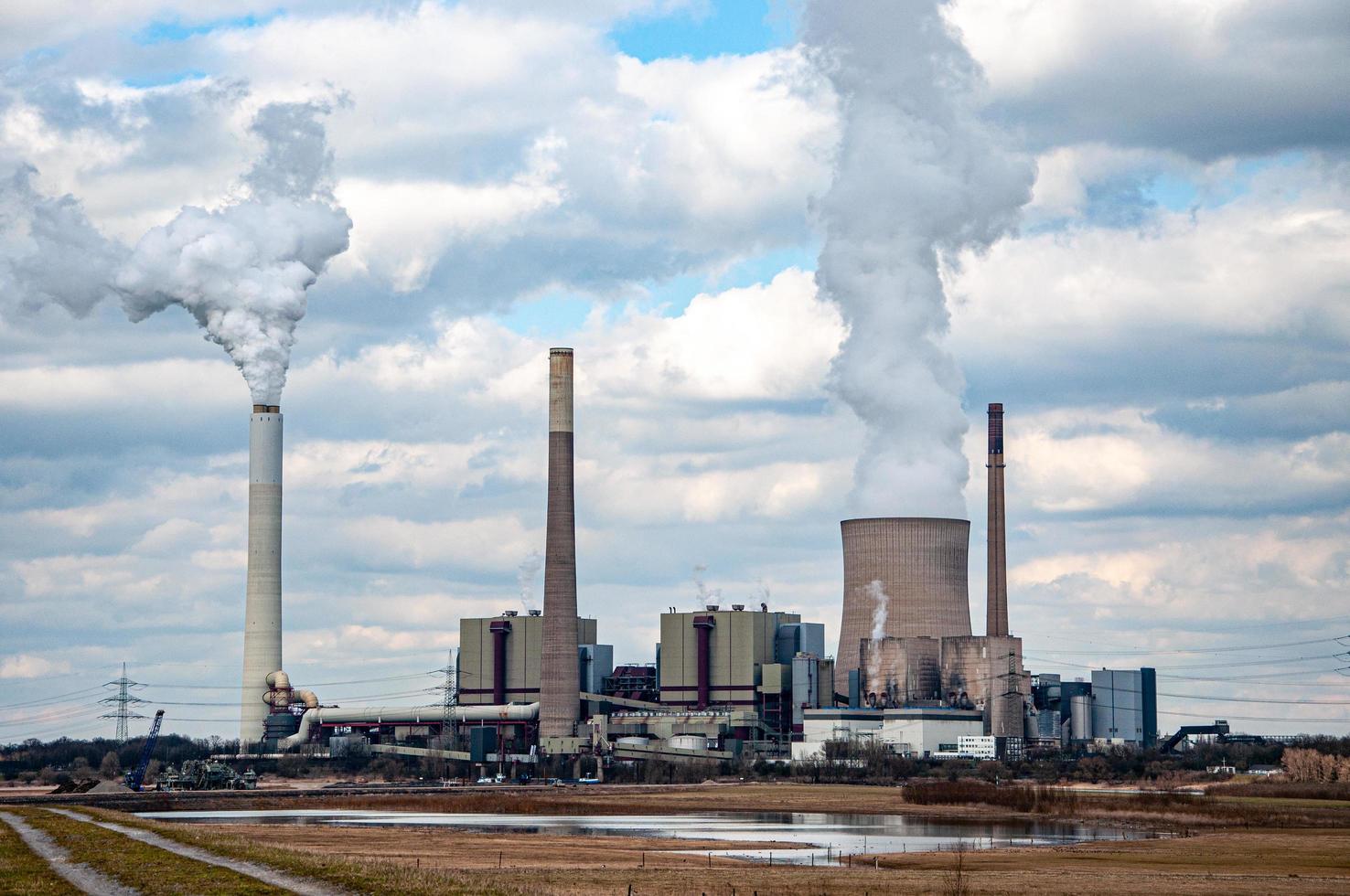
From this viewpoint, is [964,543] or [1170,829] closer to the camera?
[1170,829]

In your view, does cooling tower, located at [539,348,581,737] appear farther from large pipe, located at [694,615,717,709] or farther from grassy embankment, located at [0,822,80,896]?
grassy embankment, located at [0,822,80,896]

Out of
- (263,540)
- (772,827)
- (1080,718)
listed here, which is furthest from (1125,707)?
(772,827)

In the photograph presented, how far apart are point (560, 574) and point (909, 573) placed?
25.5 metres

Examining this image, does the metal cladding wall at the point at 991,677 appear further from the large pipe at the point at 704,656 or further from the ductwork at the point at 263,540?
the ductwork at the point at 263,540

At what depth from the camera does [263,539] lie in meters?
117

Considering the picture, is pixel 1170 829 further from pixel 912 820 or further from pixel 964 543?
pixel 964 543

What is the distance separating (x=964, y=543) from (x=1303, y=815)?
48.6 m

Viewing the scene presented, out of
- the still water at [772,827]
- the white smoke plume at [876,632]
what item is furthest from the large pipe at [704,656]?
the still water at [772,827]

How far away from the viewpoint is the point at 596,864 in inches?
1721

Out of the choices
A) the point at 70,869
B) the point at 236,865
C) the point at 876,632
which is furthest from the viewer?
the point at 876,632

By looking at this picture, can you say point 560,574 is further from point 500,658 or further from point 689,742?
point 500,658

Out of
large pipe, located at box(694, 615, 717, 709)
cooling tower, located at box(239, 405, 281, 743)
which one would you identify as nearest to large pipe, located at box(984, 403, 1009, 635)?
large pipe, located at box(694, 615, 717, 709)

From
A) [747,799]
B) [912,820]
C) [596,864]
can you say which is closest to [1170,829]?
[912,820]

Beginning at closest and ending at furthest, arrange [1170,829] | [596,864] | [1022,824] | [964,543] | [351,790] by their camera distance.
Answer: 1. [596,864]
2. [1170,829]
3. [1022,824]
4. [351,790]
5. [964,543]
